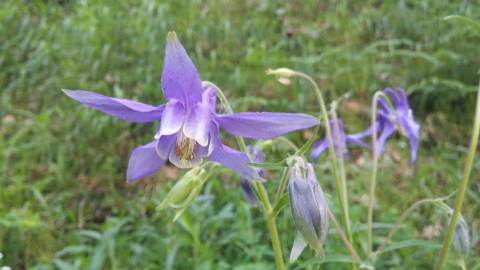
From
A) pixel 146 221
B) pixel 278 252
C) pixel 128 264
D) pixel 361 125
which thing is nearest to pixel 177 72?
pixel 278 252

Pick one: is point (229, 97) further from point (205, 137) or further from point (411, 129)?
point (205, 137)

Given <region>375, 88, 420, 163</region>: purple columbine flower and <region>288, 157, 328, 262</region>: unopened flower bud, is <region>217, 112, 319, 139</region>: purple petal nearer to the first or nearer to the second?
<region>288, 157, 328, 262</region>: unopened flower bud

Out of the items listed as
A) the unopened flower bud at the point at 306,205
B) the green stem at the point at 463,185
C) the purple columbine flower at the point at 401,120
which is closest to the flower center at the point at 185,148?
the unopened flower bud at the point at 306,205

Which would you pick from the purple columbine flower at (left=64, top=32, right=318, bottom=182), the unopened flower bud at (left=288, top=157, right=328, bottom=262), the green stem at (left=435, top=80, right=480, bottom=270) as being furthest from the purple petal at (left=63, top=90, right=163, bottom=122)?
the green stem at (left=435, top=80, right=480, bottom=270)

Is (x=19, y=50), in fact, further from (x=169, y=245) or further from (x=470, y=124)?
(x=470, y=124)

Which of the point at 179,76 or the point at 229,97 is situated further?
the point at 229,97

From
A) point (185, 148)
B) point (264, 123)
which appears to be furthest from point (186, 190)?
point (264, 123)
